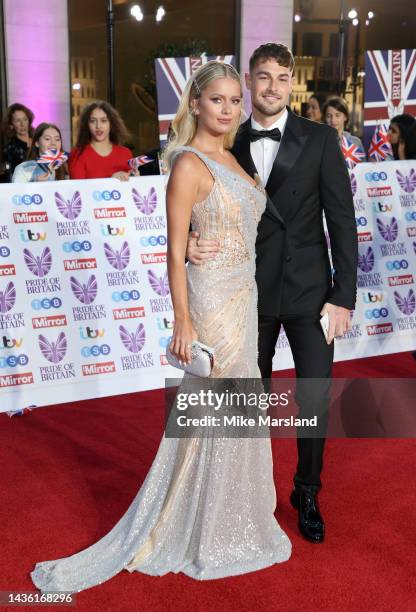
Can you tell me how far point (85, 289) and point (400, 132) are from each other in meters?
3.88

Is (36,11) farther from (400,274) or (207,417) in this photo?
(207,417)

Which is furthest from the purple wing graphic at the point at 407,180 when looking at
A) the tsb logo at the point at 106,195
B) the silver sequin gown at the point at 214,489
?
the silver sequin gown at the point at 214,489

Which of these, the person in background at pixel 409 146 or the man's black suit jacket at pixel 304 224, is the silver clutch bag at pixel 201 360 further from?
the person in background at pixel 409 146

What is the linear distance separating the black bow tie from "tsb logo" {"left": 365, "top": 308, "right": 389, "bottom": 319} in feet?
10.2

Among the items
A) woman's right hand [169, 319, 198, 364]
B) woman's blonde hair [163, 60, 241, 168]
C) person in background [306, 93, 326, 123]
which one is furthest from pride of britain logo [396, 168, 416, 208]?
woman's right hand [169, 319, 198, 364]

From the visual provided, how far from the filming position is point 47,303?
16.1 feet

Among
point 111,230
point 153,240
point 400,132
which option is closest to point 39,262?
point 111,230

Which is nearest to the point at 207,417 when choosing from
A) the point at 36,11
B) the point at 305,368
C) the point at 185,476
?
the point at 185,476

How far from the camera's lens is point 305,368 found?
3.17 metres

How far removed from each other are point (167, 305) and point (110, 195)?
31.6 inches

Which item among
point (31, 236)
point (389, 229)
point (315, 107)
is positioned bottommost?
point (389, 229)

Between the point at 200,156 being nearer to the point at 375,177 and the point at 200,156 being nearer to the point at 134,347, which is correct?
the point at 134,347

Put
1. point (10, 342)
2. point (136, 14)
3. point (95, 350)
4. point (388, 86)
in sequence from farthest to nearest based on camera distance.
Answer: point (136, 14), point (388, 86), point (95, 350), point (10, 342)

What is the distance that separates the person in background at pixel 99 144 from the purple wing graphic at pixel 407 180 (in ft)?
6.87
